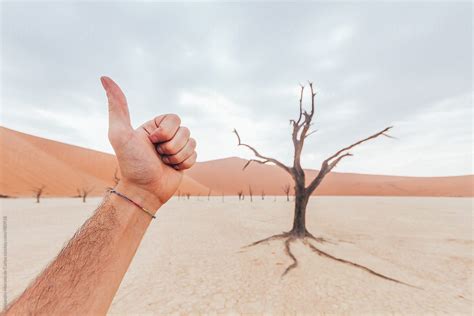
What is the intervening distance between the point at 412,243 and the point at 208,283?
754 centimetres

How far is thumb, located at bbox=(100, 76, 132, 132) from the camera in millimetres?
1324

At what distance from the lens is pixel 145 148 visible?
4.68 ft

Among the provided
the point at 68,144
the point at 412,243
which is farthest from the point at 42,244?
the point at 68,144

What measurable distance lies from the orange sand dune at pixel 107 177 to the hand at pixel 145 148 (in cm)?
4133

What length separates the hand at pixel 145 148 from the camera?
1357 mm

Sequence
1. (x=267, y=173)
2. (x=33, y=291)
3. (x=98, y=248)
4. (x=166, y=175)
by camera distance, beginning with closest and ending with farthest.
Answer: (x=33, y=291)
(x=98, y=248)
(x=166, y=175)
(x=267, y=173)

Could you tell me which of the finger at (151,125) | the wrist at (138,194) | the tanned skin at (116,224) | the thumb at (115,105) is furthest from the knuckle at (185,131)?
the wrist at (138,194)

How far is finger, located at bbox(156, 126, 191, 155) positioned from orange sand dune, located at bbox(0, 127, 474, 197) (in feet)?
136

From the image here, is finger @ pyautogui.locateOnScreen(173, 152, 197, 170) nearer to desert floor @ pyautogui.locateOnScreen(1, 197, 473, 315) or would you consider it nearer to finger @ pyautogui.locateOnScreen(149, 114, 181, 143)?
finger @ pyautogui.locateOnScreen(149, 114, 181, 143)

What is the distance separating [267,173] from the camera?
8675 centimetres

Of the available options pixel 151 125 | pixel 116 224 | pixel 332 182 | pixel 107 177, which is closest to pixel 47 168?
pixel 107 177

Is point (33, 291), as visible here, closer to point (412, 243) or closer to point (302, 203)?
point (302, 203)

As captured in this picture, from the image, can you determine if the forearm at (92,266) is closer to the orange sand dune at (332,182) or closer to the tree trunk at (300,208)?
the tree trunk at (300,208)

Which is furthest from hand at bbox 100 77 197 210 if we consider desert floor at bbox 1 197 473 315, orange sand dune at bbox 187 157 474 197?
orange sand dune at bbox 187 157 474 197
